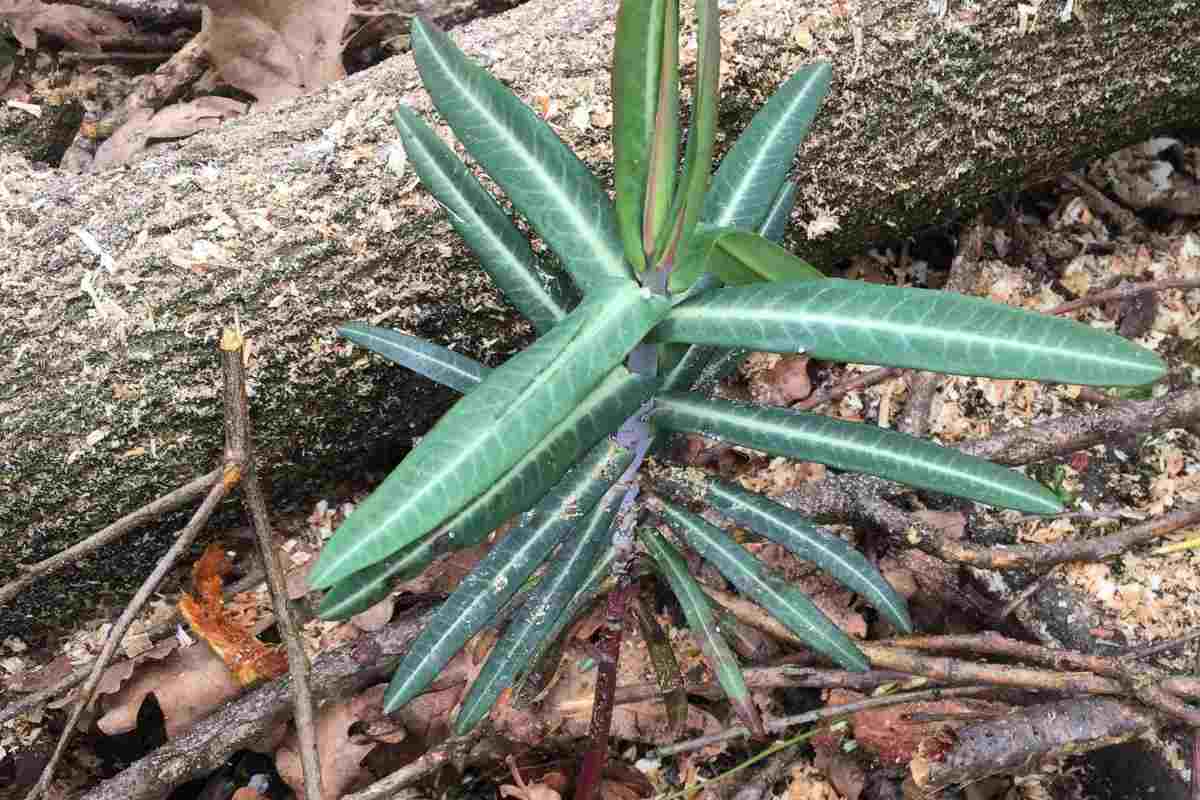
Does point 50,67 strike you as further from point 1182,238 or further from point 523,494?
point 1182,238

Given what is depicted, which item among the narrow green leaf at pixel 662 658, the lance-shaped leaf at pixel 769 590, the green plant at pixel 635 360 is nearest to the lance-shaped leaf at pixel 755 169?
the green plant at pixel 635 360

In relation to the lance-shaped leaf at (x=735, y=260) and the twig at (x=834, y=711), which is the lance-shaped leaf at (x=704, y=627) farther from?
the lance-shaped leaf at (x=735, y=260)

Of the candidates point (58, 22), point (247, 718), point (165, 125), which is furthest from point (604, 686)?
point (58, 22)

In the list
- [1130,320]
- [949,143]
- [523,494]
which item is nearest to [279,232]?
[523,494]

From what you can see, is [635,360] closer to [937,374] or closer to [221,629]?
[937,374]

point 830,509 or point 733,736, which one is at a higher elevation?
point 830,509
